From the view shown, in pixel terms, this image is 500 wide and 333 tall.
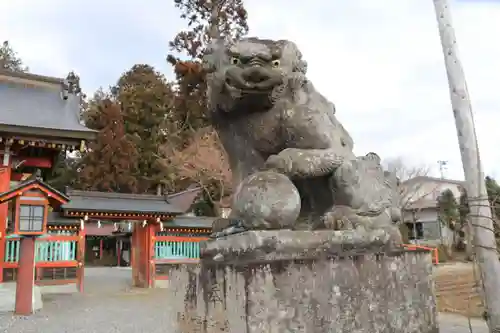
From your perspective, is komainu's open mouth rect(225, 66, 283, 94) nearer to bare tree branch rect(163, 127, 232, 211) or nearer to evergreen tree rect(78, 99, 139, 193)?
bare tree branch rect(163, 127, 232, 211)

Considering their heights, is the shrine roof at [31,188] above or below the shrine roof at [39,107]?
below

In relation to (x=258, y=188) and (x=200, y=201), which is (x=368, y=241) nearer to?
(x=258, y=188)

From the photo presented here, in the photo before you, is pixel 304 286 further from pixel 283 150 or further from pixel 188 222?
pixel 188 222

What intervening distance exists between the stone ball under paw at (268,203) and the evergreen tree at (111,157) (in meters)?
19.6

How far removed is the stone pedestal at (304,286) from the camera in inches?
53.9

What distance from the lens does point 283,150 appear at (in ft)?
5.90

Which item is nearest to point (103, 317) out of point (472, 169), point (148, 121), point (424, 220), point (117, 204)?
point (117, 204)

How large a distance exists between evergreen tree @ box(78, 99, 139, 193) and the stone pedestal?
64.0 feet

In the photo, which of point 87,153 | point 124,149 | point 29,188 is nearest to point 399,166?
point 124,149

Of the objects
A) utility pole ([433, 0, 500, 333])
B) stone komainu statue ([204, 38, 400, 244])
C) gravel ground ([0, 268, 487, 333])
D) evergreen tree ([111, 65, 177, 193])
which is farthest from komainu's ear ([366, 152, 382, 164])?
evergreen tree ([111, 65, 177, 193])

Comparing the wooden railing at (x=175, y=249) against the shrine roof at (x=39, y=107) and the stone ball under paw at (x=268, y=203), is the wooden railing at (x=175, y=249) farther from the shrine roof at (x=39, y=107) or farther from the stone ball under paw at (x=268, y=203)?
the stone ball under paw at (x=268, y=203)

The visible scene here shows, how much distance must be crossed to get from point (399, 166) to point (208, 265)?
22.5 meters

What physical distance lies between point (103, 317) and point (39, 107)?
239 inches

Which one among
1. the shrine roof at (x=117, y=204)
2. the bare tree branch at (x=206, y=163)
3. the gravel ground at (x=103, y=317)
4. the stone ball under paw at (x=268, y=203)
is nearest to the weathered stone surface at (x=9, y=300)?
the gravel ground at (x=103, y=317)
